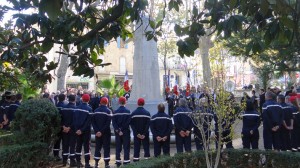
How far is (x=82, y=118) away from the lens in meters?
10.2

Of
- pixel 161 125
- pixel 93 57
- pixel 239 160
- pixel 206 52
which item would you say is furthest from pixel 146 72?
pixel 206 52

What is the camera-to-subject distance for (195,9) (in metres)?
4.09

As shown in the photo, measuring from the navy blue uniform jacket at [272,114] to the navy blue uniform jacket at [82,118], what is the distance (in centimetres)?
478

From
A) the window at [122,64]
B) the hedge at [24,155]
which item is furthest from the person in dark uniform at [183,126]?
the window at [122,64]

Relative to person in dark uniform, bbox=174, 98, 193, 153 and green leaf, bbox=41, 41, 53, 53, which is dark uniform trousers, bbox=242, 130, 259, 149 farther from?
green leaf, bbox=41, 41, 53, 53

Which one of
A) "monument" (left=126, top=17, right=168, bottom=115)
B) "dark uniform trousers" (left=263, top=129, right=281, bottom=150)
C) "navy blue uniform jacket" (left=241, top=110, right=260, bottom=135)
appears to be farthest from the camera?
"monument" (left=126, top=17, right=168, bottom=115)

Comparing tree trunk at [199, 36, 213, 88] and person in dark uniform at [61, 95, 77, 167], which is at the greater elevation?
tree trunk at [199, 36, 213, 88]

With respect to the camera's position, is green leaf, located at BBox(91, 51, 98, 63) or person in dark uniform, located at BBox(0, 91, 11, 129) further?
person in dark uniform, located at BBox(0, 91, 11, 129)

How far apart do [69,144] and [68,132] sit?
1.22 ft

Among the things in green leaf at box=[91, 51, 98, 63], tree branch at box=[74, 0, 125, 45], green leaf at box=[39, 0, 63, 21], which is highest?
tree branch at box=[74, 0, 125, 45]

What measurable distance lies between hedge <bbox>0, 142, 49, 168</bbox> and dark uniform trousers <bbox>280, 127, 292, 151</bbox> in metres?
6.52

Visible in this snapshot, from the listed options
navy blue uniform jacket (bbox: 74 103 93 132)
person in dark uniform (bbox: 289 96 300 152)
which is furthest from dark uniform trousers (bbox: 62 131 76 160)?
person in dark uniform (bbox: 289 96 300 152)

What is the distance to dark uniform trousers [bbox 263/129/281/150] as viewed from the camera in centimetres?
1056

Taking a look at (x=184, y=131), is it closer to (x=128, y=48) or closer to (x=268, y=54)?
(x=268, y=54)
